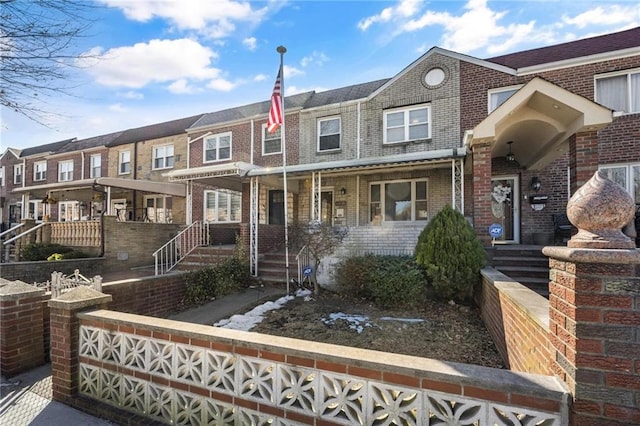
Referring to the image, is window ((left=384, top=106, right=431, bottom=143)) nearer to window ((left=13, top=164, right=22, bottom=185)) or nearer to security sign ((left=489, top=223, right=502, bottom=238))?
security sign ((left=489, top=223, right=502, bottom=238))

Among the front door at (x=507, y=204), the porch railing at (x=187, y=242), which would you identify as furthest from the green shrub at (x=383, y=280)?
the porch railing at (x=187, y=242)

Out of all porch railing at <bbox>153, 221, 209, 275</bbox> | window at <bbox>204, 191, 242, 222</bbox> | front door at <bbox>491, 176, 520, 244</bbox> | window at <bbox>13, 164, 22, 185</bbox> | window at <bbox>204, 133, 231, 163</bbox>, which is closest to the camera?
front door at <bbox>491, 176, 520, 244</bbox>

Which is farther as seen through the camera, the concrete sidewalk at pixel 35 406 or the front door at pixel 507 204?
the front door at pixel 507 204

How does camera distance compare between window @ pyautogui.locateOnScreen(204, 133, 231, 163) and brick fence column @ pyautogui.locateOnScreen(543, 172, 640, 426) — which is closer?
brick fence column @ pyautogui.locateOnScreen(543, 172, 640, 426)

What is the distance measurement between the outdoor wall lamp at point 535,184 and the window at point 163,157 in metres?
15.9

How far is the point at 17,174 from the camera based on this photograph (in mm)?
23031

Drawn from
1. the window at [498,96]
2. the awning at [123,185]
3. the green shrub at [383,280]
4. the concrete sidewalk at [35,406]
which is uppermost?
the window at [498,96]

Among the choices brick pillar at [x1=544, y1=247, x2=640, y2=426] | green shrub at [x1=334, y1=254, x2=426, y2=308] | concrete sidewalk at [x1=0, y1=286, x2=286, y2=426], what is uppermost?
brick pillar at [x1=544, y1=247, x2=640, y2=426]

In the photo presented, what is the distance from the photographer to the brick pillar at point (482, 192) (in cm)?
658

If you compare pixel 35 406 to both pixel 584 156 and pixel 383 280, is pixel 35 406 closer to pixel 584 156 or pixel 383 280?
pixel 383 280

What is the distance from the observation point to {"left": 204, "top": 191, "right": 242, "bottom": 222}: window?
1401 cm

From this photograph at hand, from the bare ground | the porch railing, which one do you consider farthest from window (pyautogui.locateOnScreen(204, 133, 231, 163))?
the bare ground

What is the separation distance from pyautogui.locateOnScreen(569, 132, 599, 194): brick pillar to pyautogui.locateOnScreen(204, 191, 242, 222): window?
38.1 feet

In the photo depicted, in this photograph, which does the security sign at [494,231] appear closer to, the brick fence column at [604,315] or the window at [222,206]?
the brick fence column at [604,315]
